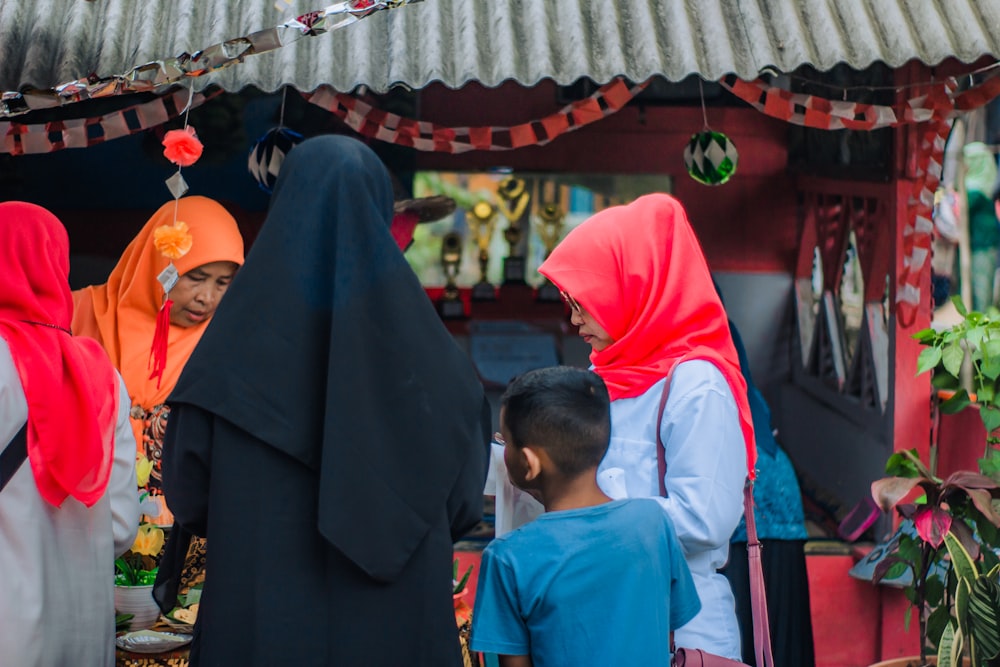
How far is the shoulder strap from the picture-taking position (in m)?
2.65

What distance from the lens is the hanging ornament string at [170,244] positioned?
387 cm

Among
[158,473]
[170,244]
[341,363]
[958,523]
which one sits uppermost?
[170,244]

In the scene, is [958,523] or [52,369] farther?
[958,523]

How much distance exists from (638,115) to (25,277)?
4293mm

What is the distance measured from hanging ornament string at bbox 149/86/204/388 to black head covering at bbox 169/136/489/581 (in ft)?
5.95

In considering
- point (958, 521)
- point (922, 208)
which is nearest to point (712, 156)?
point (922, 208)

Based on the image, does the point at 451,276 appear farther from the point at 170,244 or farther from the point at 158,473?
the point at 158,473

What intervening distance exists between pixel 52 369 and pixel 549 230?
4.33 meters

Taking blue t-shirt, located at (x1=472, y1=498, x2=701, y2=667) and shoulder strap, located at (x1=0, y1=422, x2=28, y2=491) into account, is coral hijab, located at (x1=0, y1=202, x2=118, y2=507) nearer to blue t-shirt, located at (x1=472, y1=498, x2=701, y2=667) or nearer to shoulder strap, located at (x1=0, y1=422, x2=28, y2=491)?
shoulder strap, located at (x1=0, y1=422, x2=28, y2=491)

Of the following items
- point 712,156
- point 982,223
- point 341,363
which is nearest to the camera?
point 341,363

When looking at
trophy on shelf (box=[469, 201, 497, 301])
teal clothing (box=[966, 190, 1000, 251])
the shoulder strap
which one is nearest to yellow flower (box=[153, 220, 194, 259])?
the shoulder strap

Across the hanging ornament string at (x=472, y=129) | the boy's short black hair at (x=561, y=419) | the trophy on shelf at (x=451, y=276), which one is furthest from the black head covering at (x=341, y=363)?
the trophy on shelf at (x=451, y=276)

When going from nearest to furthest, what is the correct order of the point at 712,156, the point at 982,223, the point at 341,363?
1. the point at 341,363
2. the point at 712,156
3. the point at 982,223

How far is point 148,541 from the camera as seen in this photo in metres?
3.47
